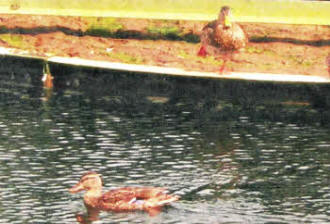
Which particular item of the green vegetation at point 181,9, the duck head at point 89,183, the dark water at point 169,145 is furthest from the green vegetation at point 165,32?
the duck head at point 89,183

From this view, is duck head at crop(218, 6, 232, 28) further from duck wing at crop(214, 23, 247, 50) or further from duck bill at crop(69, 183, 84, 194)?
duck bill at crop(69, 183, 84, 194)

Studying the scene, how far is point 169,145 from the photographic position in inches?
984

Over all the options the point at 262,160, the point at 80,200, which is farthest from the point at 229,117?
the point at 80,200

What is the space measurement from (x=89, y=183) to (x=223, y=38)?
943 centimetres

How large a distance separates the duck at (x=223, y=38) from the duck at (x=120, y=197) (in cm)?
885

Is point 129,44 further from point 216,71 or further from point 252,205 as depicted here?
point 252,205

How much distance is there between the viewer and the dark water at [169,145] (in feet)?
70.5

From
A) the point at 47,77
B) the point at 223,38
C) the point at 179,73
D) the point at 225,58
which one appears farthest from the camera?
the point at 225,58

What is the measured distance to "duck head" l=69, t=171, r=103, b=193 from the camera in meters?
21.7

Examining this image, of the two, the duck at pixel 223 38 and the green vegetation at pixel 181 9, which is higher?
the green vegetation at pixel 181 9

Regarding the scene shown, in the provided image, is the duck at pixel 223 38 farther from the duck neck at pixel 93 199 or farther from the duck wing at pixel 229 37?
the duck neck at pixel 93 199

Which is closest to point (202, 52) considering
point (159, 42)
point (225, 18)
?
point (225, 18)

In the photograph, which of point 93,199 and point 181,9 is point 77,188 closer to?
point 93,199

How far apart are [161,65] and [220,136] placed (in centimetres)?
604
